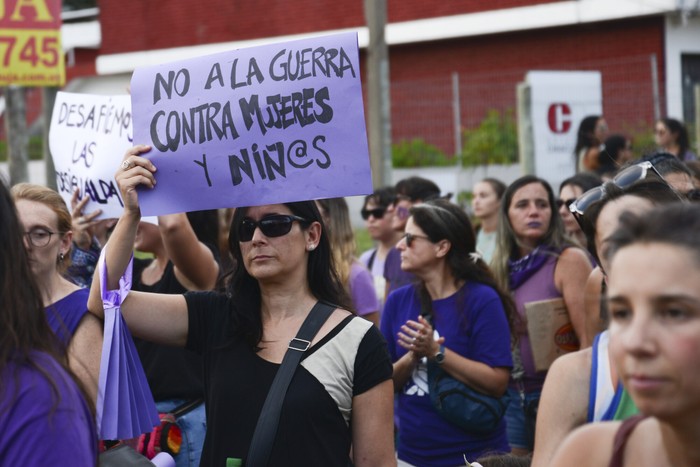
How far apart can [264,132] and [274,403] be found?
0.94m

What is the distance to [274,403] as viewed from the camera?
3365 millimetres

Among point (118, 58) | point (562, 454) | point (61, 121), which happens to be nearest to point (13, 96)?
point (61, 121)

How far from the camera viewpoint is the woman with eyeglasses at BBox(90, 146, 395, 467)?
3.42 metres

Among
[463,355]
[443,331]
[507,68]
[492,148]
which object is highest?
[507,68]

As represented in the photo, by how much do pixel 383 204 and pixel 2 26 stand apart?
401cm

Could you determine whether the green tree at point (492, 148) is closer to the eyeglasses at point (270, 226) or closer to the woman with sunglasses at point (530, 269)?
the woman with sunglasses at point (530, 269)

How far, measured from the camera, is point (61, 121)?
505cm

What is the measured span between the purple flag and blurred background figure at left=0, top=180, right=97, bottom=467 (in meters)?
0.97

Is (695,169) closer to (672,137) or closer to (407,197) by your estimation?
(407,197)

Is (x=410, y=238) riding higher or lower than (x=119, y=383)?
higher

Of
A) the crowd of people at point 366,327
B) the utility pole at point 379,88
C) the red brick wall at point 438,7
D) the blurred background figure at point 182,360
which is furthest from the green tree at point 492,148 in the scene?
the blurred background figure at point 182,360

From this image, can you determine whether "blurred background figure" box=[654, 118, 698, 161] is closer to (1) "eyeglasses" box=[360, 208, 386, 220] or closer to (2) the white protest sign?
(1) "eyeglasses" box=[360, 208, 386, 220]

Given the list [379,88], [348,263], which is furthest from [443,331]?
[379,88]

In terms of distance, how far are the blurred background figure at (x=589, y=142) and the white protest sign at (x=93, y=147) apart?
6290mm
